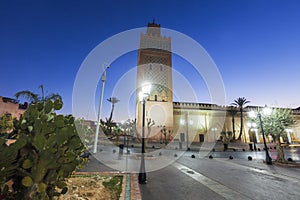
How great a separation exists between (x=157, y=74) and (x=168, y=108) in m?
8.65

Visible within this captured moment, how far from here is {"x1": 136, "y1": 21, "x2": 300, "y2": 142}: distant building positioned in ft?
107

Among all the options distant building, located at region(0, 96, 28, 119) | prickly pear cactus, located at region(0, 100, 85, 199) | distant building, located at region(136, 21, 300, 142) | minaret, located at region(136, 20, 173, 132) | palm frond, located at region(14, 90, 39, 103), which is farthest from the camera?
distant building, located at region(136, 21, 300, 142)

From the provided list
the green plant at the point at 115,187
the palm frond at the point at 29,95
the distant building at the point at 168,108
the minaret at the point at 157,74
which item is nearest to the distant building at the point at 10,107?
the palm frond at the point at 29,95

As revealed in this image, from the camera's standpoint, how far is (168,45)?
3753cm

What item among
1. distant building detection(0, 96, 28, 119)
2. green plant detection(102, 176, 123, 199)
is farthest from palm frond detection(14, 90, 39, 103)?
distant building detection(0, 96, 28, 119)

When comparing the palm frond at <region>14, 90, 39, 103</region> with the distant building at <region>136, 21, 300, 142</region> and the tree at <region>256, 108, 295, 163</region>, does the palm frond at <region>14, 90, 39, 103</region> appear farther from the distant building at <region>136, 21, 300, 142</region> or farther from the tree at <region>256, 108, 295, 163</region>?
the distant building at <region>136, 21, 300, 142</region>

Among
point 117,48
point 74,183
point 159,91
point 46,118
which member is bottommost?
point 74,183

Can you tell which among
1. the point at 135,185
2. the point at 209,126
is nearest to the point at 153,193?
the point at 135,185

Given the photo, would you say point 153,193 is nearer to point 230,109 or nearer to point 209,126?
point 209,126

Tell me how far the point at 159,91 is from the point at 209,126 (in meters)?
15.3

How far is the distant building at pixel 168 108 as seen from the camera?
32.7m

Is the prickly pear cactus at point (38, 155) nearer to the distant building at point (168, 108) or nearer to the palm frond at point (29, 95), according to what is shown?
the palm frond at point (29, 95)

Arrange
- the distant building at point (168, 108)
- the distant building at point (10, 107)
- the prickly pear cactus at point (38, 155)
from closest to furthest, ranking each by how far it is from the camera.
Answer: the prickly pear cactus at point (38, 155)
the distant building at point (10, 107)
the distant building at point (168, 108)

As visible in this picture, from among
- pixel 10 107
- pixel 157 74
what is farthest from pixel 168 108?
pixel 10 107
